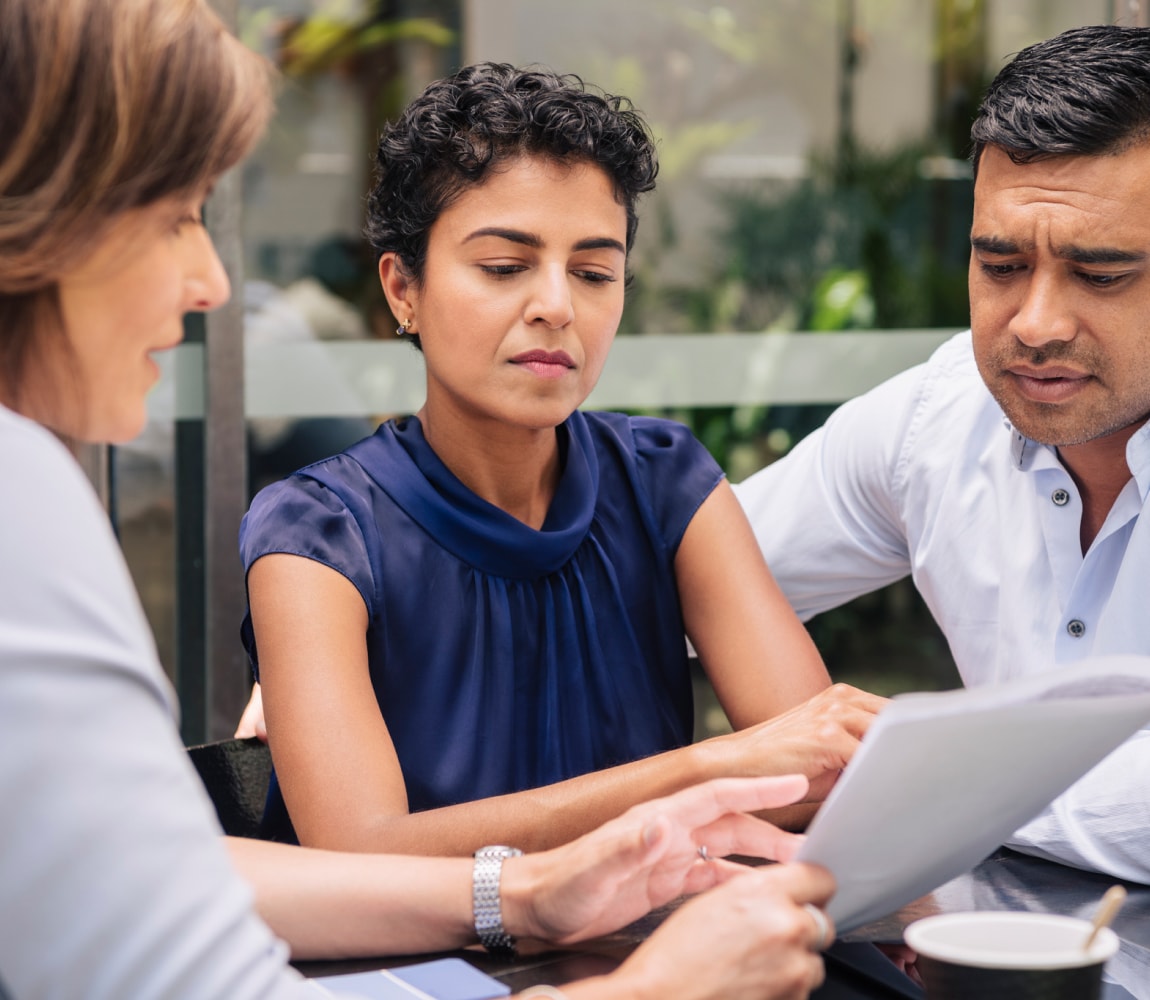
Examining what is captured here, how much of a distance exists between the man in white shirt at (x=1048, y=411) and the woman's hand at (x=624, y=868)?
403 mm

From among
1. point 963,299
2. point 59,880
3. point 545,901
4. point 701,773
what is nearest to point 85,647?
point 59,880

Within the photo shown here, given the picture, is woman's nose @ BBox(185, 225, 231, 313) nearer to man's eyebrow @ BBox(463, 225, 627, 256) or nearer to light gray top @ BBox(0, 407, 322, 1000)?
light gray top @ BBox(0, 407, 322, 1000)

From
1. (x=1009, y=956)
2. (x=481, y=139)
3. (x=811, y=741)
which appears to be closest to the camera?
(x=1009, y=956)

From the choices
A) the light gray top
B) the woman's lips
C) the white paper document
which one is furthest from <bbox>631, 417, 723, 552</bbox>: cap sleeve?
the light gray top

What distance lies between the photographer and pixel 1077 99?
5.63 feet

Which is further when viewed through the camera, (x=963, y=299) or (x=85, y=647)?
(x=963, y=299)

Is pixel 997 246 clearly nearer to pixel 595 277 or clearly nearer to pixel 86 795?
pixel 595 277

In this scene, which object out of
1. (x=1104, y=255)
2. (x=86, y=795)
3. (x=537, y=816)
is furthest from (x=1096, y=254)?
(x=86, y=795)

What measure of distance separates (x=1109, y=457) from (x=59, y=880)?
4.98ft

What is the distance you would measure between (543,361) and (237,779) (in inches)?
25.9

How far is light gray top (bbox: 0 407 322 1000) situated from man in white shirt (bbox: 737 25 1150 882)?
966 mm

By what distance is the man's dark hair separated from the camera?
1.70 m

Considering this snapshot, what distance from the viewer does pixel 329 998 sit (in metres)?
0.99

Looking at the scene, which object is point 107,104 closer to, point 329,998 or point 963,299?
point 329,998
